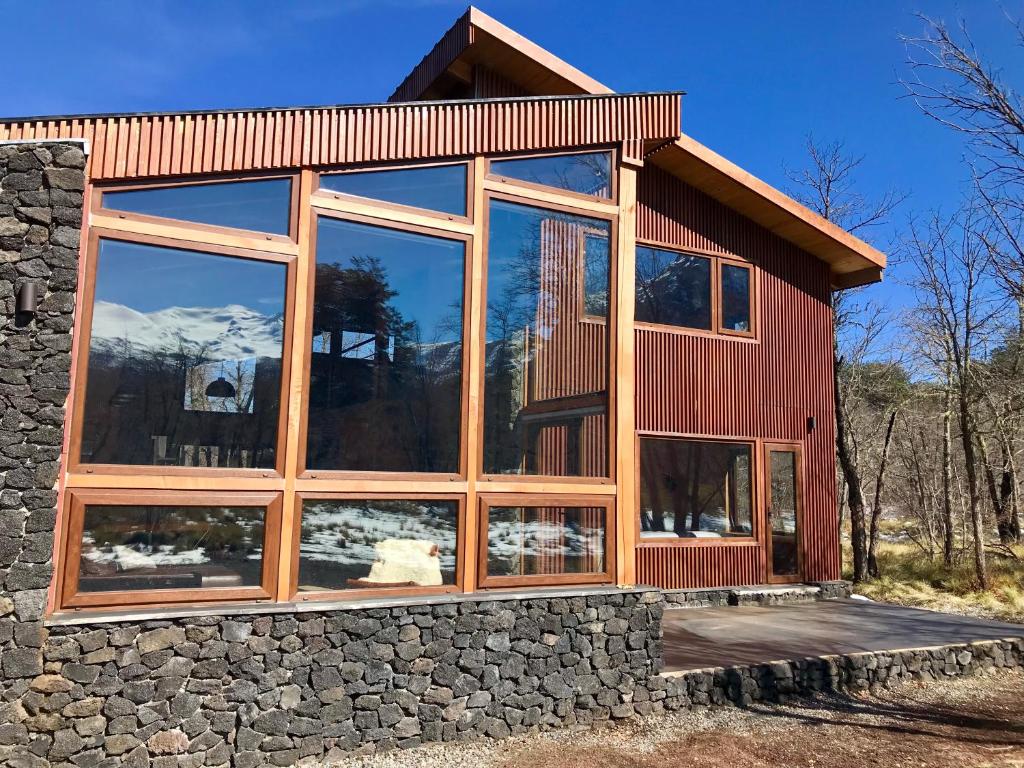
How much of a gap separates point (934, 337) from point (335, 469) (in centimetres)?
1228

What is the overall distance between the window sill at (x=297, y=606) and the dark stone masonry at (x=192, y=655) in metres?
0.01

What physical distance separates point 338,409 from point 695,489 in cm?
570

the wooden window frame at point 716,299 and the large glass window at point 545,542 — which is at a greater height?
the wooden window frame at point 716,299

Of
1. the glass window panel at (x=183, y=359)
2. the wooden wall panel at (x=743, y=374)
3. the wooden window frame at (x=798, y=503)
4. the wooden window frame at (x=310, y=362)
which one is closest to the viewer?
the glass window panel at (x=183, y=359)

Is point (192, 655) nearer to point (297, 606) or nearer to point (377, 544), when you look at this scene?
point (297, 606)

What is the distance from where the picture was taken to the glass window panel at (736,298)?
1004 cm

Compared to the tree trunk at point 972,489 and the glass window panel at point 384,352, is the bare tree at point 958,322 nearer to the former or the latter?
the tree trunk at point 972,489

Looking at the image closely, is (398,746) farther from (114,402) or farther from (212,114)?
(212,114)

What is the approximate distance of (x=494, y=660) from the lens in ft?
17.1

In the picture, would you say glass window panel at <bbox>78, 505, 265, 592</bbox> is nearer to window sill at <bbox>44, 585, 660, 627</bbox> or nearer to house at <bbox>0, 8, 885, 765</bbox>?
house at <bbox>0, 8, 885, 765</bbox>

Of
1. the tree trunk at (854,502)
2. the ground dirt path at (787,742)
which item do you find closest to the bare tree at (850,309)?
the tree trunk at (854,502)

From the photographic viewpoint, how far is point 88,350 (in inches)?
175

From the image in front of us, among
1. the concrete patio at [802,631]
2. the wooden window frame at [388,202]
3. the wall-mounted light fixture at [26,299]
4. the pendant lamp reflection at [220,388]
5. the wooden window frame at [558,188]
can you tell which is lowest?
the concrete patio at [802,631]

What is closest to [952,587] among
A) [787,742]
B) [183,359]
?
[787,742]
